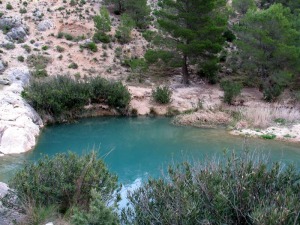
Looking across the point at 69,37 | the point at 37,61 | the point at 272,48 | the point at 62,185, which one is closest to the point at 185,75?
the point at 272,48

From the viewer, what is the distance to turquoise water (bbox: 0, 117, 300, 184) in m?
15.3

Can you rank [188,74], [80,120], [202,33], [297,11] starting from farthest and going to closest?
1. [297,11]
2. [188,74]
3. [202,33]
4. [80,120]

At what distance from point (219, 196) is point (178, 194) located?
2.46ft

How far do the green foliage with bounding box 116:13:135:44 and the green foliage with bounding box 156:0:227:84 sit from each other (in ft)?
18.5

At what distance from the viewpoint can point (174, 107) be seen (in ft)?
82.3

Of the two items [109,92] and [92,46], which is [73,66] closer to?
[92,46]

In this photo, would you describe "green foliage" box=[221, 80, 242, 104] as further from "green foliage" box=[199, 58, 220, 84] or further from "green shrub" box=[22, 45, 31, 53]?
"green shrub" box=[22, 45, 31, 53]

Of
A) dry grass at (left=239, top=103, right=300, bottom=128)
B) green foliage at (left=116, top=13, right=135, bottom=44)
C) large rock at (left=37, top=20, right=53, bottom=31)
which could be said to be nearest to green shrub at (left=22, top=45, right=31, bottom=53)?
large rock at (left=37, top=20, right=53, bottom=31)

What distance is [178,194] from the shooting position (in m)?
6.78

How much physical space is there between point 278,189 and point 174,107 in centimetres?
1797

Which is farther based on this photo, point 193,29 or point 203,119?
point 193,29

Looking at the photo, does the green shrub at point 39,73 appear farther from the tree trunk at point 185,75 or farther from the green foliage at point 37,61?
the tree trunk at point 185,75

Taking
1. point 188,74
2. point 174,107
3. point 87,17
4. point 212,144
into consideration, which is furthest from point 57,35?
point 212,144

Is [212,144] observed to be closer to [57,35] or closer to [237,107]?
[237,107]
